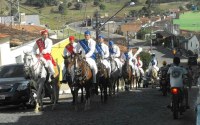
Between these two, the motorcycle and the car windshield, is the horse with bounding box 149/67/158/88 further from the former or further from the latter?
the motorcycle

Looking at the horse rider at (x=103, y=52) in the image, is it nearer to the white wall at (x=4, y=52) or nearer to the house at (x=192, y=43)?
the white wall at (x=4, y=52)

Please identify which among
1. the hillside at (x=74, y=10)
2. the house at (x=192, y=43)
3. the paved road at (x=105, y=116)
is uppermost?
the hillside at (x=74, y=10)

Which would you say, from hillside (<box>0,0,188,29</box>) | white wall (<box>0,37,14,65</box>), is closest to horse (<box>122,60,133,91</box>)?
white wall (<box>0,37,14,65</box>)

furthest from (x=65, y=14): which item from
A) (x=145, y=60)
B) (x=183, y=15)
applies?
(x=145, y=60)

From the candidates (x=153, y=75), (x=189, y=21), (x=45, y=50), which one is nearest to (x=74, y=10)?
(x=189, y=21)

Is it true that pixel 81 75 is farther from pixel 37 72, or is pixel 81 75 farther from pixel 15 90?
pixel 15 90

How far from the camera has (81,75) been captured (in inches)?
664

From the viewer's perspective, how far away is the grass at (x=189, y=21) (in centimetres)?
9187

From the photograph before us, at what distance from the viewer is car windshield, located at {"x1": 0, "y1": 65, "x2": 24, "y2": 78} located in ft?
64.8

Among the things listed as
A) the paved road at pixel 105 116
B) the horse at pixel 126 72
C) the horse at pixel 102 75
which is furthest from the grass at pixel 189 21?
the paved road at pixel 105 116

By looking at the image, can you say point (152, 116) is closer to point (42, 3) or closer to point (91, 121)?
point (91, 121)

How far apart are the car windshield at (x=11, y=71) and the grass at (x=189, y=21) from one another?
2845 inches

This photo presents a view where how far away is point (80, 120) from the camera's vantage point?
47.8 ft

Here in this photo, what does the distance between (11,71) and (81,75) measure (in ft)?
13.8
